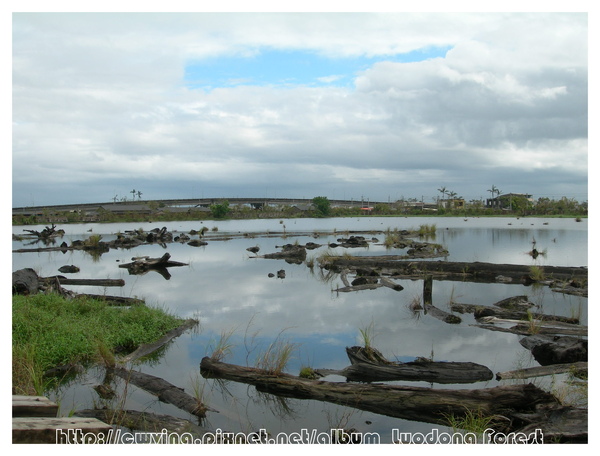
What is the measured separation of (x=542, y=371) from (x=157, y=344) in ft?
23.4

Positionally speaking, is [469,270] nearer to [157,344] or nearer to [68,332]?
[157,344]

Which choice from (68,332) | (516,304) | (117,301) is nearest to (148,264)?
(117,301)

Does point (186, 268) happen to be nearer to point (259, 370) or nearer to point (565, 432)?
point (259, 370)

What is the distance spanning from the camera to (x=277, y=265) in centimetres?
2520

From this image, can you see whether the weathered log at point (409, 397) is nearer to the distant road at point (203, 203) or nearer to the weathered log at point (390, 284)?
the weathered log at point (390, 284)

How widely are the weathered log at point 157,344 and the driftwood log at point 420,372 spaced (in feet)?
12.8

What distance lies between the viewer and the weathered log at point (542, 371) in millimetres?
7946

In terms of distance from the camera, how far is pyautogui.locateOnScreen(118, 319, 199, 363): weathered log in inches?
356

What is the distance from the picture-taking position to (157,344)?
1003cm

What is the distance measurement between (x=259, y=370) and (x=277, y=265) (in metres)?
17.2

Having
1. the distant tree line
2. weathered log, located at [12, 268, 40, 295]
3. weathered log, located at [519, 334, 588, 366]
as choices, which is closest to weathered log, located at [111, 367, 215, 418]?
weathered log, located at [519, 334, 588, 366]

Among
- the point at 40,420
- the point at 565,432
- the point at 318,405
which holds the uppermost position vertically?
the point at 40,420

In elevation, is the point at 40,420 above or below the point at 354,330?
above

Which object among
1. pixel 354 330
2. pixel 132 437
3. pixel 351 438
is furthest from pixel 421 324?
pixel 132 437
